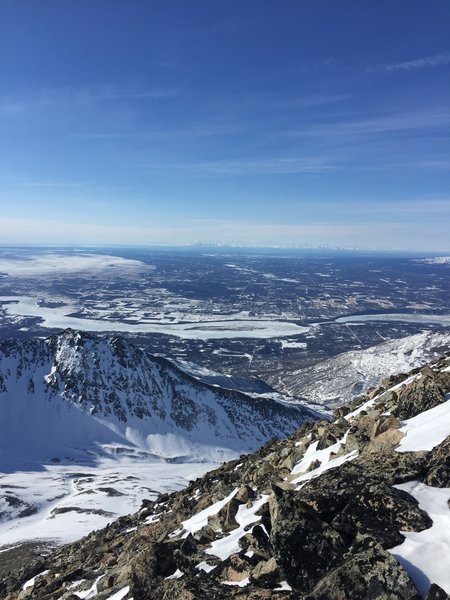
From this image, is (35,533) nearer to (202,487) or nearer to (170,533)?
(202,487)

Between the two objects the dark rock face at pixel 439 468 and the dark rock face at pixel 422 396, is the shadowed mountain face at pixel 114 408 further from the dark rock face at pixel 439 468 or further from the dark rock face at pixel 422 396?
the dark rock face at pixel 439 468

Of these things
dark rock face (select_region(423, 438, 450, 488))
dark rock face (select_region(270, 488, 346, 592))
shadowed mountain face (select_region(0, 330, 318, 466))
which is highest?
dark rock face (select_region(423, 438, 450, 488))

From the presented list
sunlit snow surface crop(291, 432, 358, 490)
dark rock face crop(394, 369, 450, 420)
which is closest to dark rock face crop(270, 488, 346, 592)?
sunlit snow surface crop(291, 432, 358, 490)

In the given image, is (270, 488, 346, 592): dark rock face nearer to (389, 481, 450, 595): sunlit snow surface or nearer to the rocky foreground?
the rocky foreground

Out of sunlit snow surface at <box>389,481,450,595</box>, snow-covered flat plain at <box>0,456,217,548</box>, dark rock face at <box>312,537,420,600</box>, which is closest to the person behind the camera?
dark rock face at <box>312,537,420,600</box>

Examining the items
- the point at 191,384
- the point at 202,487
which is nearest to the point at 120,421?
the point at 191,384

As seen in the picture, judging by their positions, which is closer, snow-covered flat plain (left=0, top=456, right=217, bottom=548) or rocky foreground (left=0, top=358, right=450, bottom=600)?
rocky foreground (left=0, top=358, right=450, bottom=600)

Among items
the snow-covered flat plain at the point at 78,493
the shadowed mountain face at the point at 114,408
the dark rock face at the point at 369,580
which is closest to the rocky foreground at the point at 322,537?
the dark rock face at the point at 369,580
